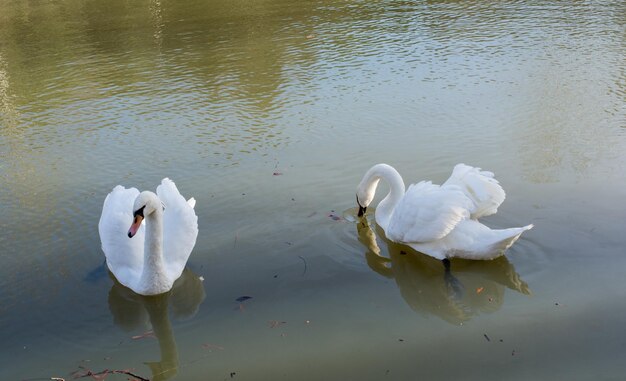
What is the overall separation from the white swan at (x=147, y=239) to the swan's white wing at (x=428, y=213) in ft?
5.01

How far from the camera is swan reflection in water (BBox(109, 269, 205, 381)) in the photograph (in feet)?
14.8

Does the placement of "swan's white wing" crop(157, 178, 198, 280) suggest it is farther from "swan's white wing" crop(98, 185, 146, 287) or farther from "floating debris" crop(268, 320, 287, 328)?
"floating debris" crop(268, 320, 287, 328)

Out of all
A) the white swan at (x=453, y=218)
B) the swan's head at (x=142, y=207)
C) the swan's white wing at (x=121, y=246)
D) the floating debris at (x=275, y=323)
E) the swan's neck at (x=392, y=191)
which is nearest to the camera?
the floating debris at (x=275, y=323)

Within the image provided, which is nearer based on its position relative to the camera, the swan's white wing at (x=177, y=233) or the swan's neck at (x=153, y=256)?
the swan's neck at (x=153, y=256)

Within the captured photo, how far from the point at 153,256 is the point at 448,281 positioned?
6.69ft

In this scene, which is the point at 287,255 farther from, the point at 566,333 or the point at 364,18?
the point at 364,18

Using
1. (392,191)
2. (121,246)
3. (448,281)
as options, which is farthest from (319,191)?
(121,246)

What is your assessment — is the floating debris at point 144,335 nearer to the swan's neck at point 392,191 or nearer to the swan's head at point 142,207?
the swan's head at point 142,207

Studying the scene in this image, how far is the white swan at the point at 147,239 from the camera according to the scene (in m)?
4.72

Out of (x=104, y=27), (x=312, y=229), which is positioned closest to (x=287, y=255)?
(x=312, y=229)

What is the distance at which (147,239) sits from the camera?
4.75m

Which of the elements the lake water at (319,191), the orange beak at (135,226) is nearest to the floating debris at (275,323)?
the lake water at (319,191)

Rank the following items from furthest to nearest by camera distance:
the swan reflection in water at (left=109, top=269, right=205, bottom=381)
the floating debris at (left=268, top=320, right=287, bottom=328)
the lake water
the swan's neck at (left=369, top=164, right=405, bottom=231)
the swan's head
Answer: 1. the swan's neck at (left=369, top=164, right=405, bottom=231)
2. the swan's head
3. the swan reflection in water at (left=109, top=269, right=205, bottom=381)
4. the floating debris at (left=268, top=320, right=287, bottom=328)
5. the lake water

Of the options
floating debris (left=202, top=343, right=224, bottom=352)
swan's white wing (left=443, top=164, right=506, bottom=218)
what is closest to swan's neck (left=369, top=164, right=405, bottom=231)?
swan's white wing (left=443, top=164, right=506, bottom=218)
